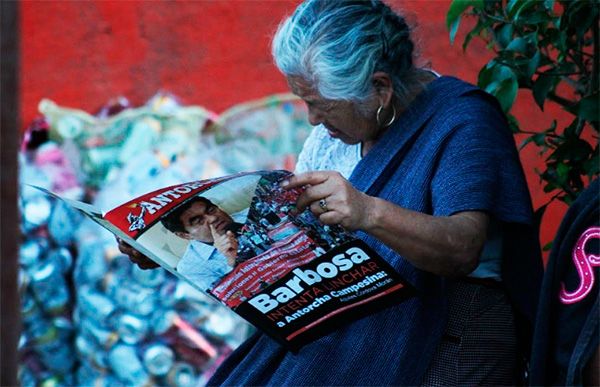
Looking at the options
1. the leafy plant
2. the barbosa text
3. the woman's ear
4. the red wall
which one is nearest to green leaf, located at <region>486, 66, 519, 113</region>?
the leafy plant

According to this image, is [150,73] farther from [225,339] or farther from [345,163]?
[345,163]

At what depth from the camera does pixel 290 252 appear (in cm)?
219

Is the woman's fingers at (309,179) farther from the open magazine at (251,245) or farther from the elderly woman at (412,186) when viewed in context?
the elderly woman at (412,186)

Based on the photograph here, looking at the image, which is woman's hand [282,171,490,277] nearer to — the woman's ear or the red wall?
the woman's ear

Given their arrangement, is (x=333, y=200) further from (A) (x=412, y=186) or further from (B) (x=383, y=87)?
(B) (x=383, y=87)

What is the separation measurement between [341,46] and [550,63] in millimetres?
823

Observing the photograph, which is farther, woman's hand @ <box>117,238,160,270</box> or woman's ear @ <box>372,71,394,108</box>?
woman's hand @ <box>117,238,160,270</box>

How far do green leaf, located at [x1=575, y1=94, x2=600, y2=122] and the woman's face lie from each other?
0.60 metres

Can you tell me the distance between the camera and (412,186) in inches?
93.6

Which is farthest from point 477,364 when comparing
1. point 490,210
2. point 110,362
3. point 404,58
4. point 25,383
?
point 25,383

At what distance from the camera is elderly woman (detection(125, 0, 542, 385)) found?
2.35m

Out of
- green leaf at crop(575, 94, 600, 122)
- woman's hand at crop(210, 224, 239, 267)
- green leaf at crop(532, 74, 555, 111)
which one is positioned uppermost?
green leaf at crop(532, 74, 555, 111)

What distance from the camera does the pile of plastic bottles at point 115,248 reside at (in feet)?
14.5

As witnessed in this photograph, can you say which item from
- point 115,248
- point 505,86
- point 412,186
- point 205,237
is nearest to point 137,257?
point 205,237
